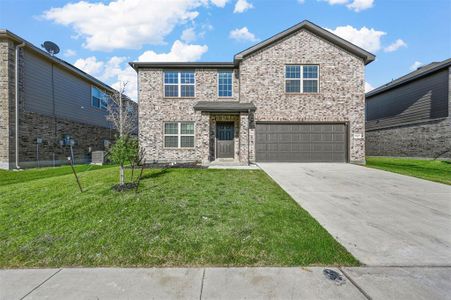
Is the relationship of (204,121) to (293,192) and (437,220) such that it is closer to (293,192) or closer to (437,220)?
(293,192)

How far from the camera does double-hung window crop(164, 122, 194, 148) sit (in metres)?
14.8

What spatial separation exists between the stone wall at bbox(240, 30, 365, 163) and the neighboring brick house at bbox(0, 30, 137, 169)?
1373 cm

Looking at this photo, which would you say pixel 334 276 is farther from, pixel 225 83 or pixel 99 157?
pixel 99 157

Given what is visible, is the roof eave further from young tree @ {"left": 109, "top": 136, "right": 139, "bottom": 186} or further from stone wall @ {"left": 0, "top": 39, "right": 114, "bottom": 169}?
young tree @ {"left": 109, "top": 136, "right": 139, "bottom": 186}

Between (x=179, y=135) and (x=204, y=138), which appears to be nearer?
(x=204, y=138)

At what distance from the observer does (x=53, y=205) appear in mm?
5199

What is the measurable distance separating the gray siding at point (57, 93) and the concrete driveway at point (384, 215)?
16548 mm

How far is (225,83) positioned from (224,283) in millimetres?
13812

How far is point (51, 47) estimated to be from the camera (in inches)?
700

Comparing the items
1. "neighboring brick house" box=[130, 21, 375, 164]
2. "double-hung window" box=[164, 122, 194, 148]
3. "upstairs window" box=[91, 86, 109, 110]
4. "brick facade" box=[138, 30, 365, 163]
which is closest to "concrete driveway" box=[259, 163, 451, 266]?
"neighboring brick house" box=[130, 21, 375, 164]

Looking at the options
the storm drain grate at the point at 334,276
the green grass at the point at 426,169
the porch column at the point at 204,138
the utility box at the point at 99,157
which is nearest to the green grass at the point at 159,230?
the storm drain grate at the point at 334,276

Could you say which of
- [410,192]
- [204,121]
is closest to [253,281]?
[410,192]

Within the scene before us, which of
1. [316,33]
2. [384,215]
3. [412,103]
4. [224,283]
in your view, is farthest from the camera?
[412,103]

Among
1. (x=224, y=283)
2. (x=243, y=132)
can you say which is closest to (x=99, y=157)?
(x=243, y=132)
